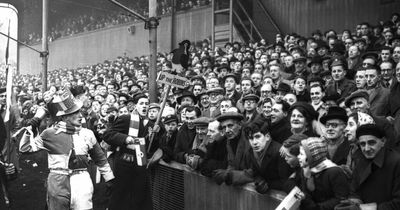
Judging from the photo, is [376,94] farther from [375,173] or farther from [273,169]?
[375,173]

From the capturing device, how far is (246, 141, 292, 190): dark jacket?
4562 mm

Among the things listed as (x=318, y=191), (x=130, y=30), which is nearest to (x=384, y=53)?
(x=318, y=191)

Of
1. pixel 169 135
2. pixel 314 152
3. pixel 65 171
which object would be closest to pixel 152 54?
pixel 169 135

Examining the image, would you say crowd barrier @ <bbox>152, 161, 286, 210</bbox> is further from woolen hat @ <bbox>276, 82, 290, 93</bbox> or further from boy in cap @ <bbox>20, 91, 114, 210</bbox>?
woolen hat @ <bbox>276, 82, 290, 93</bbox>

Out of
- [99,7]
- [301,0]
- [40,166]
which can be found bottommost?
[40,166]

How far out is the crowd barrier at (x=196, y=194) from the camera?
4.71 meters

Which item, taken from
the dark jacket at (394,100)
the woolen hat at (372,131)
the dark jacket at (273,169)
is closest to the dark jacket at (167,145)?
the dark jacket at (273,169)

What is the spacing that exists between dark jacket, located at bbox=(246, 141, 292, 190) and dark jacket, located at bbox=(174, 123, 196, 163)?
174cm

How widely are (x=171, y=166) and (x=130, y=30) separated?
21.9 metres

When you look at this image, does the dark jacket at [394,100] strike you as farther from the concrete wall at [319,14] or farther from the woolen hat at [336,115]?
the concrete wall at [319,14]

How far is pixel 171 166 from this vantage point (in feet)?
22.1

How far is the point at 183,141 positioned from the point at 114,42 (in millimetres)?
23872

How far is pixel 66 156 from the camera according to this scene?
5.12 m

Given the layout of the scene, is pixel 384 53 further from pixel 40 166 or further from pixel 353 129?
pixel 40 166
